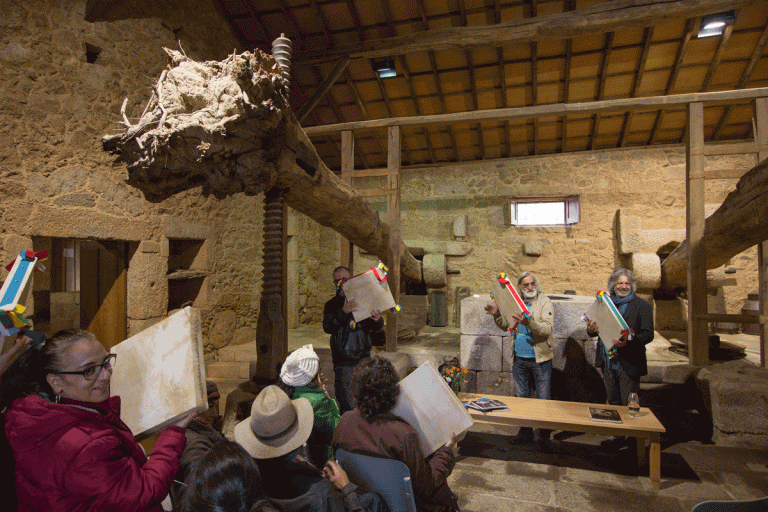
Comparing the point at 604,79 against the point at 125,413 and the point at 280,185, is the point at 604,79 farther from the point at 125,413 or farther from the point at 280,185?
the point at 125,413

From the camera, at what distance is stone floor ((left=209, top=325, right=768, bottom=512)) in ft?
8.95

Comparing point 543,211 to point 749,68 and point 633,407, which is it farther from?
point 633,407

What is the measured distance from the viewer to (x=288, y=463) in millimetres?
1544

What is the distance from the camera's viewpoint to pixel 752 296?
611cm

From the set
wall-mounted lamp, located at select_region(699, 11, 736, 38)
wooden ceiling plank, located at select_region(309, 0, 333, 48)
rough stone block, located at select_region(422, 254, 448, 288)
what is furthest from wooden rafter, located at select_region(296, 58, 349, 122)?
wall-mounted lamp, located at select_region(699, 11, 736, 38)

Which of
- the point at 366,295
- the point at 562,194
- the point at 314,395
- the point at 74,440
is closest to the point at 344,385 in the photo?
the point at 366,295

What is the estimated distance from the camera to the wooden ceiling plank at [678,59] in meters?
5.70

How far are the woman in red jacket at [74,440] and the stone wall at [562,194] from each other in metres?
7.06

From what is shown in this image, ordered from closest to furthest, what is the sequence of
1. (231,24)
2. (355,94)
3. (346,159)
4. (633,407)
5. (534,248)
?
1. (633,407)
2. (346,159)
3. (231,24)
4. (355,94)
5. (534,248)

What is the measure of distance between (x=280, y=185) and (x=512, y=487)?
257cm

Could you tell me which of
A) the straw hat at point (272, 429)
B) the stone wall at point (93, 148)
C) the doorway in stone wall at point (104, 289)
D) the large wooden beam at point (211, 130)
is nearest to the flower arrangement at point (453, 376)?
the straw hat at point (272, 429)

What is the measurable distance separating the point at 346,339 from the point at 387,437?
1.62 meters

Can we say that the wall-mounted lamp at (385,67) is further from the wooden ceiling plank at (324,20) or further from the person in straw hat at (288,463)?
the person in straw hat at (288,463)

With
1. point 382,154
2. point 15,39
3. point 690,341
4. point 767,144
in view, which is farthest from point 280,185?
point 382,154
